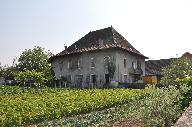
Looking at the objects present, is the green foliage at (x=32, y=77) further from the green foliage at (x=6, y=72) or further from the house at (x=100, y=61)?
the green foliage at (x=6, y=72)

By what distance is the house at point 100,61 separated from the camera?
5069cm

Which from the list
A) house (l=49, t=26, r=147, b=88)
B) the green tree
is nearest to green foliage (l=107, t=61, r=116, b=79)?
house (l=49, t=26, r=147, b=88)

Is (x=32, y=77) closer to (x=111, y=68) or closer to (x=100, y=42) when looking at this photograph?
(x=111, y=68)

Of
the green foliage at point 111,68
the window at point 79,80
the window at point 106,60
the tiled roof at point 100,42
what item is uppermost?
the tiled roof at point 100,42

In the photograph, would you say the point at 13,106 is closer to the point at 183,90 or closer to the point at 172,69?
the point at 183,90

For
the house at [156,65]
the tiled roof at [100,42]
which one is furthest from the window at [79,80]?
the house at [156,65]

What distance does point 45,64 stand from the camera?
273ft

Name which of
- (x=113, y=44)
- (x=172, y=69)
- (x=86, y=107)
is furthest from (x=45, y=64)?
(x=86, y=107)

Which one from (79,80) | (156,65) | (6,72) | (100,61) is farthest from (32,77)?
(6,72)

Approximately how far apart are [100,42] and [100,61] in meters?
3.11

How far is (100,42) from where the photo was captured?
53344 mm

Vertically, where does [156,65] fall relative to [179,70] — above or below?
above

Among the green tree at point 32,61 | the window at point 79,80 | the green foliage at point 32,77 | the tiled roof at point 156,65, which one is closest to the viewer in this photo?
the green foliage at point 32,77

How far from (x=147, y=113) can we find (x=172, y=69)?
35.2 meters
